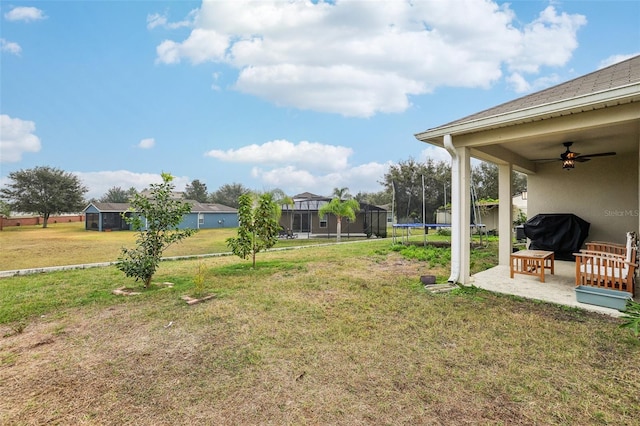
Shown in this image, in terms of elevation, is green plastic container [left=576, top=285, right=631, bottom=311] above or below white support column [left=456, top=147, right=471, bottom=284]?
below

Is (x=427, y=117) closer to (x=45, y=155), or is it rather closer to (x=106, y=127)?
(x=106, y=127)

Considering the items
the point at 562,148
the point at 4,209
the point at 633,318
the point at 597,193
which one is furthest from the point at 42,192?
the point at 597,193

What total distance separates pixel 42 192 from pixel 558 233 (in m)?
36.8

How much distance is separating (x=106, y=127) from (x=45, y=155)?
13.1 meters

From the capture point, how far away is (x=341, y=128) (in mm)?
21234

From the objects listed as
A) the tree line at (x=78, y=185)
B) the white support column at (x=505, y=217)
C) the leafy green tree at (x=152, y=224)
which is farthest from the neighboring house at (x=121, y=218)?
the white support column at (x=505, y=217)

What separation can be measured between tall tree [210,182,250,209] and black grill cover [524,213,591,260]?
38.7 meters

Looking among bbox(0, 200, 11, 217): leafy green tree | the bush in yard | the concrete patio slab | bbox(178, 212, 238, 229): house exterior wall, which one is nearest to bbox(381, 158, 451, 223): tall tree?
bbox(178, 212, 238, 229): house exterior wall

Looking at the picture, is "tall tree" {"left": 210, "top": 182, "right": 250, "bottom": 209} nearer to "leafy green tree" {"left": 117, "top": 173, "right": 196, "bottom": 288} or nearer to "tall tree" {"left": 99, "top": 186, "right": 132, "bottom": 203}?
"tall tree" {"left": 99, "top": 186, "right": 132, "bottom": 203}

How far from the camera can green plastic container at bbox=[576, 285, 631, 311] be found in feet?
13.0

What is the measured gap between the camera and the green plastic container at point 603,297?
13.0 feet

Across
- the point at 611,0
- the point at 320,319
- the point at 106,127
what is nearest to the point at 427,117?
the point at 611,0

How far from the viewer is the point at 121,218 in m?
22.9

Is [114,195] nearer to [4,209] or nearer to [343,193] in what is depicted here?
→ [4,209]
